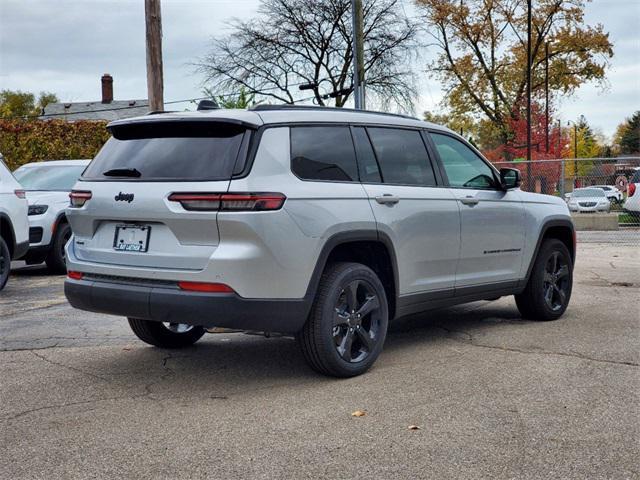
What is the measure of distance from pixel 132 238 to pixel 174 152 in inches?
24.5

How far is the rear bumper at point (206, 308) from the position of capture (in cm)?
499

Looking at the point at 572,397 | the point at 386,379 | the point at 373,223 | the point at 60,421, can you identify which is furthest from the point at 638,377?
the point at 60,421

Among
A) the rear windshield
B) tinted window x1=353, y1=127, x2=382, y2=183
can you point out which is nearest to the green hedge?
the rear windshield

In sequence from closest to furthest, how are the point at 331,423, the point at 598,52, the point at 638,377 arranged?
the point at 331,423 < the point at 638,377 < the point at 598,52

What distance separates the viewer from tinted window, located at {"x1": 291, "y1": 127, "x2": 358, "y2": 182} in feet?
17.7

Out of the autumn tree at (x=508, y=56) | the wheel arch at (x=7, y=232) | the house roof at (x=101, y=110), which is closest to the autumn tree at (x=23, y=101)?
the house roof at (x=101, y=110)

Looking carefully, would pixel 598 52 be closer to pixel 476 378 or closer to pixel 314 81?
pixel 314 81

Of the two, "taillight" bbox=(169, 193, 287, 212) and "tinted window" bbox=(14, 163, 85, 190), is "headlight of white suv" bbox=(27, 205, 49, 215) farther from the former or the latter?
"taillight" bbox=(169, 193, 287, 212)

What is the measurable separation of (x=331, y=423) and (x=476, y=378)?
4.55 feet

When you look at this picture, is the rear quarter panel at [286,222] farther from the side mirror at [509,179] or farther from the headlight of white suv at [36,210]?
the headlight of white suv at [36,210]

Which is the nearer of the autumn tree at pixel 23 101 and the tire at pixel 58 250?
the tire at pixel 58 250

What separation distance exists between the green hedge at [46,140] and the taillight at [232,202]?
20.9 meters

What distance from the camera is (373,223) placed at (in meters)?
5.71

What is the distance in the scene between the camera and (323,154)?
222 inches
